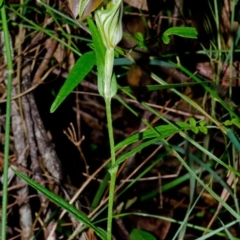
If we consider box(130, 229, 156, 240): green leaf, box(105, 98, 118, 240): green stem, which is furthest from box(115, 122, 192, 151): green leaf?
box(130, 229, 156, 240): green leaf

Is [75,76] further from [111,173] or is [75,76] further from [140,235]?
[140,235]

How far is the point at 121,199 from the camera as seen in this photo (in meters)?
1.42

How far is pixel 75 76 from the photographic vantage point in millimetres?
648

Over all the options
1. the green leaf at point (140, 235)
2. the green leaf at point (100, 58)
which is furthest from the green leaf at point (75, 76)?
the green leaf at point (140, 235)

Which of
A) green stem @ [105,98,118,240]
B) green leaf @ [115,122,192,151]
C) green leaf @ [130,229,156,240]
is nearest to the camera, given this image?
green stem @ [105,98,118,240]

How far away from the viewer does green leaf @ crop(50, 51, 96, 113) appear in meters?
0.62

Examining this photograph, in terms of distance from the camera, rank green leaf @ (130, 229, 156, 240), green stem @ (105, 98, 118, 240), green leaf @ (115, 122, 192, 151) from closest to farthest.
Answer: green stem @ (105, 98, 118, 240) → green leaf @ (115, 122, 192, 151) → green leaf @ (130, 229, 156, 240)

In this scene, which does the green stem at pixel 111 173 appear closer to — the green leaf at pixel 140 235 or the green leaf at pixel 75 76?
the green leaf at pixel 75 76

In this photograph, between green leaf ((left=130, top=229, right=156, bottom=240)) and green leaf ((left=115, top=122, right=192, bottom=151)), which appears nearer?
A: green leaf ((left=115, top=122, right=192, bottom=151))

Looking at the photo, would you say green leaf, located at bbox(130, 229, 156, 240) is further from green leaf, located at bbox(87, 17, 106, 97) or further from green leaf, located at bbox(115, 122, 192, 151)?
green leaf, located at bbox(87, 17, 106, 97)

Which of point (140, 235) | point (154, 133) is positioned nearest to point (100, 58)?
point (154, 133)

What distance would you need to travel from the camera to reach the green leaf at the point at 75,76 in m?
0.62

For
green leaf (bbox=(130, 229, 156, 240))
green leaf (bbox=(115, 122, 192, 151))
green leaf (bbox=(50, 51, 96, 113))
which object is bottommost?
green leaf (bbox=(130, 229, 156, 240))

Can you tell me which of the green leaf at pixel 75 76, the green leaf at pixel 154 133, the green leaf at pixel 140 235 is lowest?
the green leaf at pixel 140 235
